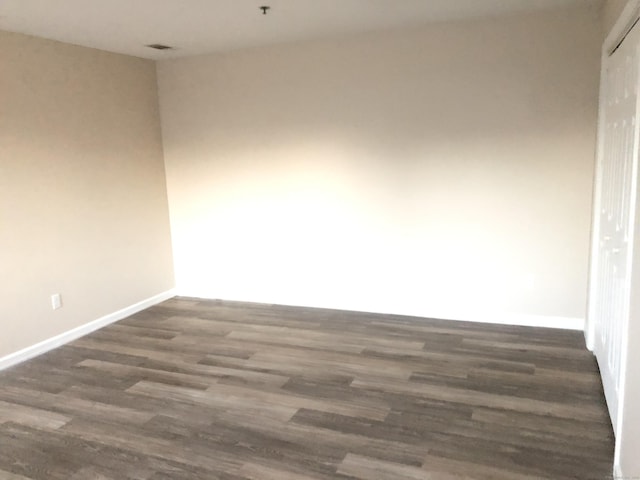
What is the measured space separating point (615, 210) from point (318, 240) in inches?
97.8

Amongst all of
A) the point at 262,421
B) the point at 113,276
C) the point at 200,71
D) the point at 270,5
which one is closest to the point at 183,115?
the point at 200,71

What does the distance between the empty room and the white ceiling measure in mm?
30

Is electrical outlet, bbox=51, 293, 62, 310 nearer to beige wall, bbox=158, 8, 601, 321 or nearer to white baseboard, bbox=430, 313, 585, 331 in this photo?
beige wall, bbox=158, 8, 601, 321

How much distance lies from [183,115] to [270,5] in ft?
6.45

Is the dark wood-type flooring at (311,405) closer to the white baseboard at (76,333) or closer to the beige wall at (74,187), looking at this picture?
the white baseboard at (76,333)

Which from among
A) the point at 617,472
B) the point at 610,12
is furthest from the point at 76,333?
the point at 610,12

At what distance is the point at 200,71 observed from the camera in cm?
479

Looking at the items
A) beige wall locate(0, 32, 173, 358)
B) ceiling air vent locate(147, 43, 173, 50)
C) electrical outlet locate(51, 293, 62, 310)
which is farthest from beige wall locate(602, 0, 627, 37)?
electrical outlet locate(51, 293, 62, 310)

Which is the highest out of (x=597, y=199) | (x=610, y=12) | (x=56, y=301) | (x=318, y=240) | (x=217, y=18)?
(x=217, y=18)

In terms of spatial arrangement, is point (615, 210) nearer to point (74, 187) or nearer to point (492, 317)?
point (492, 317)

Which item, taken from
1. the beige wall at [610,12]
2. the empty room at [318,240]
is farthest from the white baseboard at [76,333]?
the beige wall at [610,12]

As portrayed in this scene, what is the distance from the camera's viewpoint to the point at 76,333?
4.22 metres

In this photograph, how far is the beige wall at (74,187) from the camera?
12.1 ft

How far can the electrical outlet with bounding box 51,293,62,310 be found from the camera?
13.2ft
